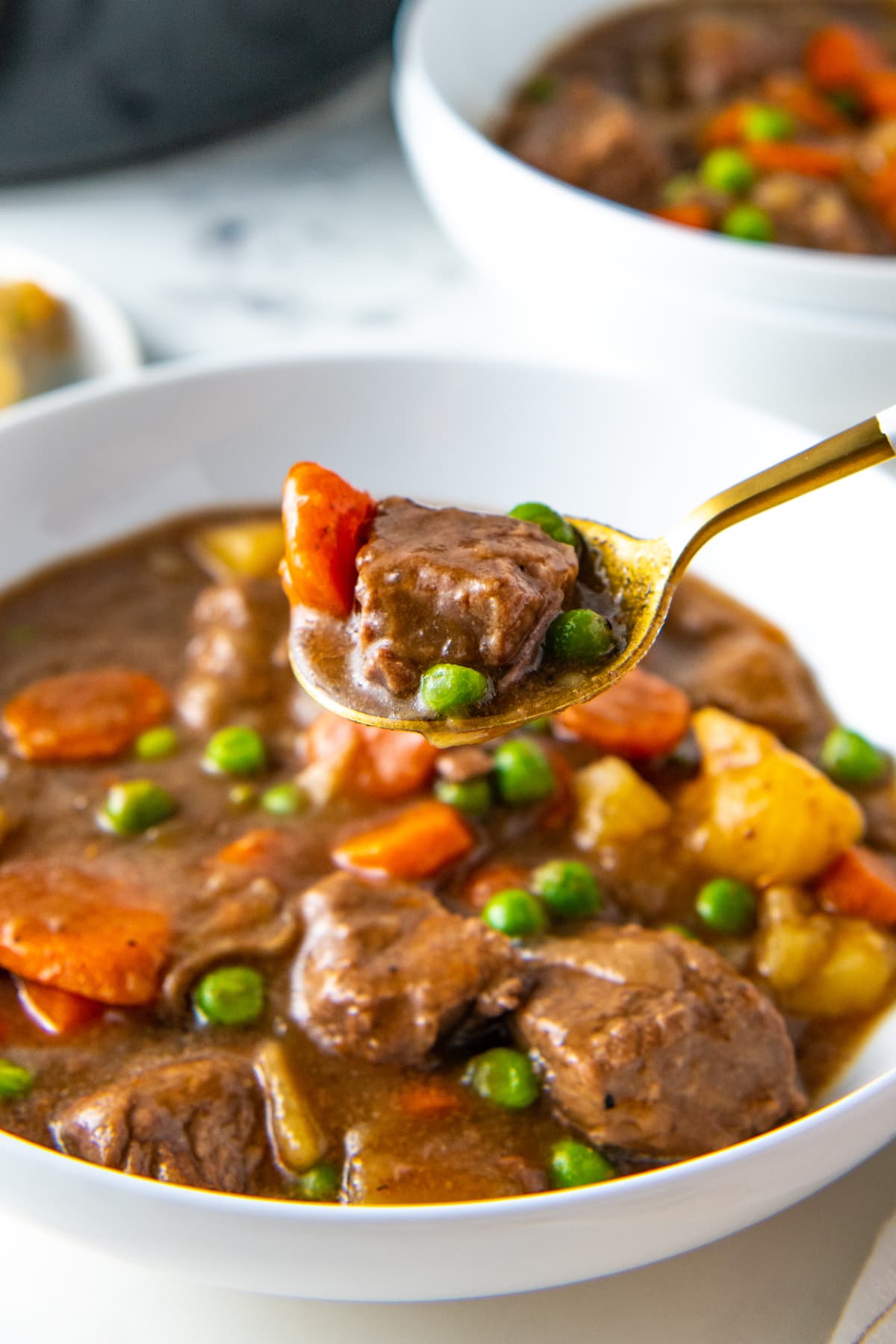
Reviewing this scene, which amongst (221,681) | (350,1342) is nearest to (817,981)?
(350,1342)

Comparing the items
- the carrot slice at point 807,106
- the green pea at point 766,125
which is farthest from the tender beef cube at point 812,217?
the carrot slice at point 807,106

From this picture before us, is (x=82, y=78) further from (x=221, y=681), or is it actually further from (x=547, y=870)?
(x=547, y=870)

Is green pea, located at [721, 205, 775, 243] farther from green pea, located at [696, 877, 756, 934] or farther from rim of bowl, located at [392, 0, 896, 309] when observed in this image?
green pea, located at [696, 877, 756, 934]

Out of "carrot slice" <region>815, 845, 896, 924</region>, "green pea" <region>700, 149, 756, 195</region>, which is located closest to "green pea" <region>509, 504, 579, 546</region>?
"carrot slice" <region>815, 845, 896, 924</region>

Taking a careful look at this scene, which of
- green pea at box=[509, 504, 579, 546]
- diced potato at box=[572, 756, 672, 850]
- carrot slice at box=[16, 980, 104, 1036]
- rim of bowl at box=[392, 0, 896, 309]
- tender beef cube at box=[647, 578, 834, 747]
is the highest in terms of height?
rim of bowl at box=[392, 0, 896, 309]

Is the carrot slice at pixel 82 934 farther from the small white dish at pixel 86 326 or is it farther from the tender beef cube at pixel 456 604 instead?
the small white dish at pixel 86 326

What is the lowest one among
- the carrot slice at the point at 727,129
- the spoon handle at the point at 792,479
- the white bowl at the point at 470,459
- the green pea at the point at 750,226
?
the white bowl at the point at 470,459
